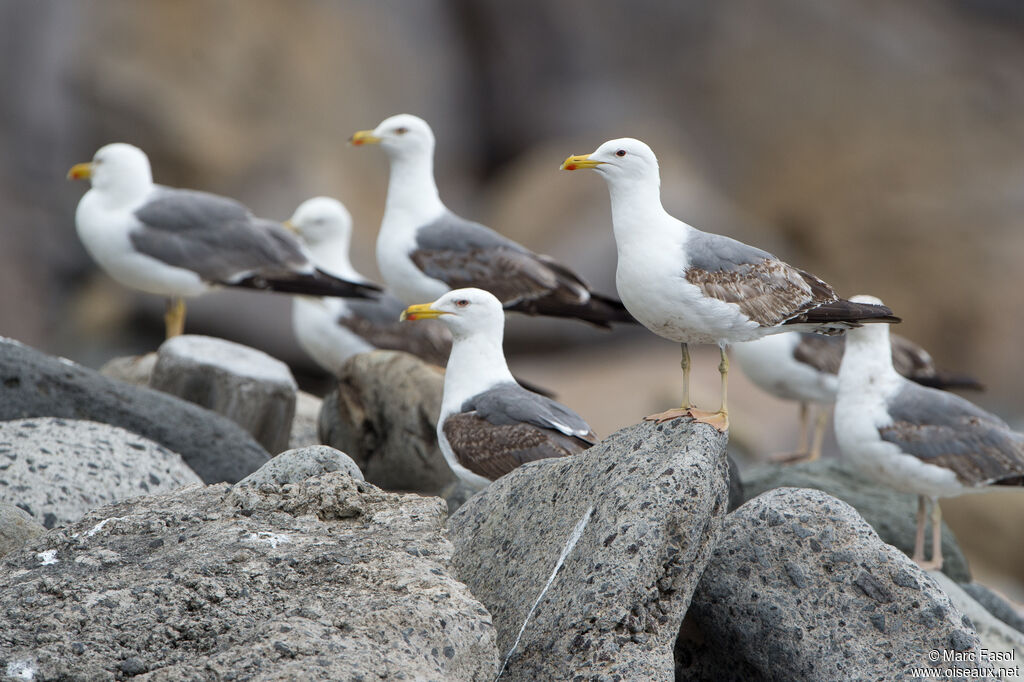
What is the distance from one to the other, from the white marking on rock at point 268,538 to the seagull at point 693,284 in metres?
1.47

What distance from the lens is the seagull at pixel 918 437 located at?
694 cm

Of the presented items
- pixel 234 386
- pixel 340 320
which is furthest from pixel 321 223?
pixel 234 386

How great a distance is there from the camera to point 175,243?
887cm

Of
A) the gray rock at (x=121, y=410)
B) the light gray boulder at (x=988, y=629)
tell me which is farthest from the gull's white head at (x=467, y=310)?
the light gray boulder at (x=988, y=629)

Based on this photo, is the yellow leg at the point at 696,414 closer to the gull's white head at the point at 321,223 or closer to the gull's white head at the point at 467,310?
the gull's white head at the point at 467,310

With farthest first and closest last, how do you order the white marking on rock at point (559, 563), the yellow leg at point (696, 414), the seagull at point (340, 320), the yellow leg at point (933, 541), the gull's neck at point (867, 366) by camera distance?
the seagull at point (340, 320), the gull's neck at point (867, 366), the yellow leg at point (933, 541), the yellow leg at point (696, 414), the white marking on rock at point (559, 563)

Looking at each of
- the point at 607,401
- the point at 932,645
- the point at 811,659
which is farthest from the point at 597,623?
the point at 607,401

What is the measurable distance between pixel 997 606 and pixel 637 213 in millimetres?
3781

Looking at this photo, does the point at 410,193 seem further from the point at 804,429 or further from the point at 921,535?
the point at 921,535

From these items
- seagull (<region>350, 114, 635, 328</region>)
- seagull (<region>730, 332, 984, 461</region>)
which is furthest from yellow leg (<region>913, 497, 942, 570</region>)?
seagull (<region>350, 114, 635, 328</region>)

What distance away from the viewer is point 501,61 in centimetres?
1717

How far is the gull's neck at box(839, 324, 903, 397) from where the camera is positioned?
7.23 meters

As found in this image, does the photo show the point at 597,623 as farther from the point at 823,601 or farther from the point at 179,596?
the point at 179,596

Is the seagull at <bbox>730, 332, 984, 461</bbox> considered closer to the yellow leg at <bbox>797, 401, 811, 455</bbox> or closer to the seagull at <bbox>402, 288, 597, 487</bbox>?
the yellow leg at <bbox>797, 401, 811, 455</bbox>
